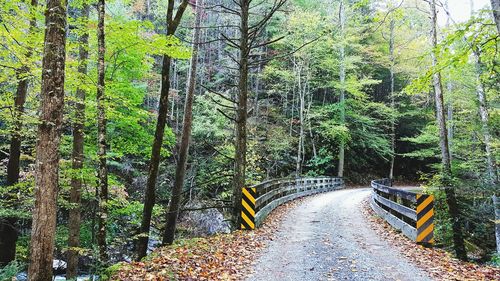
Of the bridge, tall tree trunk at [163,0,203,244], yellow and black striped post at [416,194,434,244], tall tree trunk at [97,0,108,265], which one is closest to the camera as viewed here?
the bridge

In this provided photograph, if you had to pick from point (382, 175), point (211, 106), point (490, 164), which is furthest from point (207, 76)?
point (490, 164)

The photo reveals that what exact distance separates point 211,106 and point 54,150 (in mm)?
17996

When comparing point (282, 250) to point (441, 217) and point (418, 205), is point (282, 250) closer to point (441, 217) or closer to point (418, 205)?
point (418, 205)

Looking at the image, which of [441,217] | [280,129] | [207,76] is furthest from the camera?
[207,76]

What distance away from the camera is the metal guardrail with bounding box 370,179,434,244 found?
7.09 metres

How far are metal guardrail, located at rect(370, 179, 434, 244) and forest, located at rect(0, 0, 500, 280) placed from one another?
0.72m

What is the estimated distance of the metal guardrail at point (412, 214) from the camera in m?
7.09

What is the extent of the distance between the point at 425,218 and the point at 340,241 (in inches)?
73.8

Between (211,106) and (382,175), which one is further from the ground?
(211,106)

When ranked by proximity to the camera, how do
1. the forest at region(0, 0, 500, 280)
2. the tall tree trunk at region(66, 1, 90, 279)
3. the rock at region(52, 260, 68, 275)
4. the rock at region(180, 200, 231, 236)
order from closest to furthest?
the forest at region(0, 0, 500, 280), the tall tree trunk at region(66, 1, 90, 279), the rock at region(52, 260, 68, 275), the rock at region(180, 200, 231, 236)

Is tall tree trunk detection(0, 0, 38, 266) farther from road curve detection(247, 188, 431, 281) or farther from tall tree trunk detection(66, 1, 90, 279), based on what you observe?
road curve detection(247, 188, 431, 281)

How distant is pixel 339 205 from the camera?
1428 cm

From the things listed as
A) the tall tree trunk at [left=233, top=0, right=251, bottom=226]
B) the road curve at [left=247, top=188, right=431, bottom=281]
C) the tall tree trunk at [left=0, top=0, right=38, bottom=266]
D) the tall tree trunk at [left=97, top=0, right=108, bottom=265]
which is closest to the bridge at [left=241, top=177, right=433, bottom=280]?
the road curve at [left=247, top=188, right=431, bottom=281]

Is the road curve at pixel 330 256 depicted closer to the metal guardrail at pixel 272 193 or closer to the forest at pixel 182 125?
the metal guardrail at pixel 272 193
